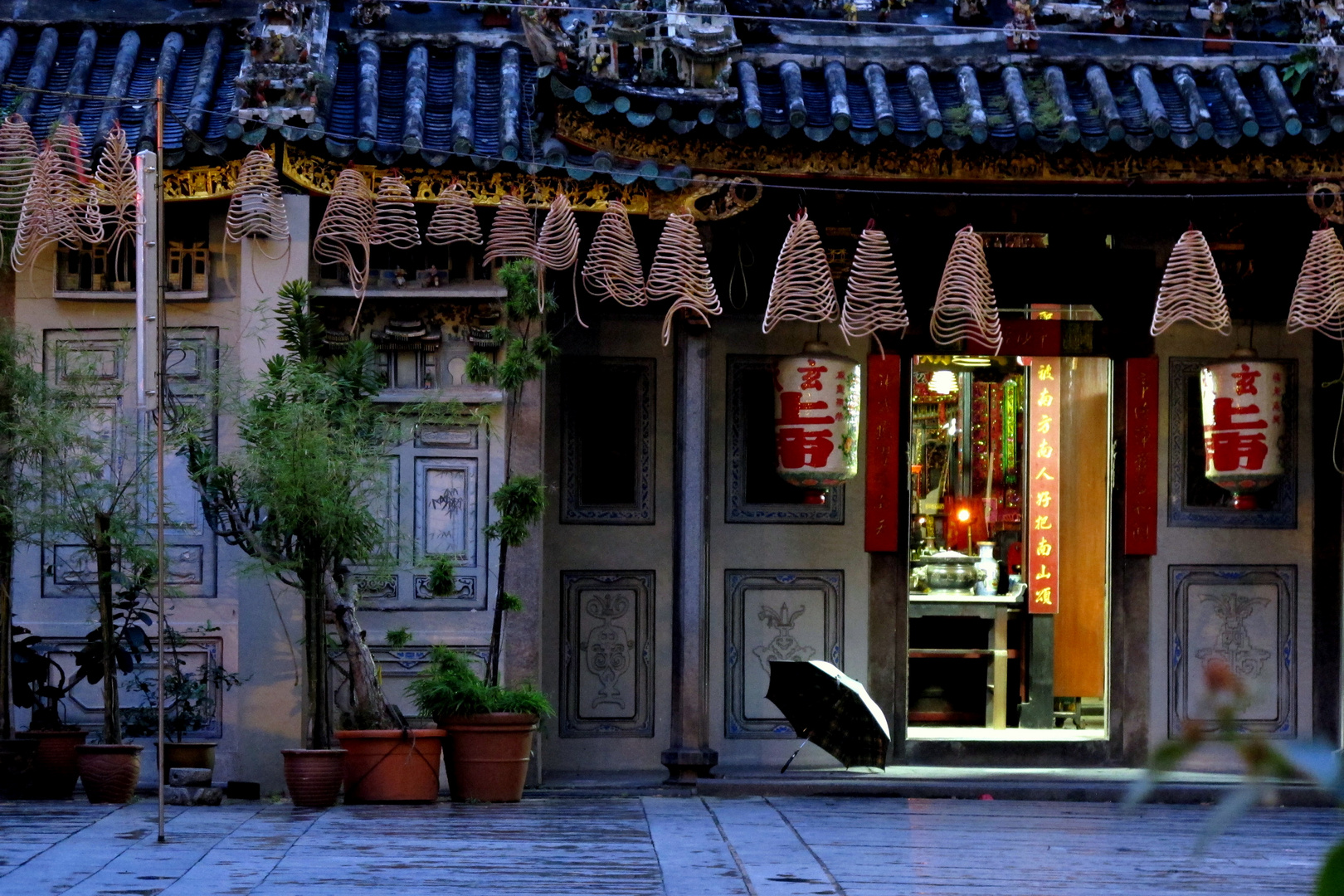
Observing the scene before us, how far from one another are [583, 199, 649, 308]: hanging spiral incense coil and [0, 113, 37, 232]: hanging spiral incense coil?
303 cm

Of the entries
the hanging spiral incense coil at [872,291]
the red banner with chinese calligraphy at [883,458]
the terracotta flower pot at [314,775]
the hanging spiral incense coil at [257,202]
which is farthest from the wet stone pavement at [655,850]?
the hanging spiral incense coil at [257,202]

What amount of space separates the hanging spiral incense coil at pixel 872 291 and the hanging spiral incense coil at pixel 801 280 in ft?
0.50

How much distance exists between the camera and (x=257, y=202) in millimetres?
9008

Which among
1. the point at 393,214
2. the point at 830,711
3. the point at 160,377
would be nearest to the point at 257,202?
the point at 393,214

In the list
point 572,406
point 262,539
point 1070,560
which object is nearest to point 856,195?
point 572,406

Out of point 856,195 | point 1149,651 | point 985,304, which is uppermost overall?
point 856,195

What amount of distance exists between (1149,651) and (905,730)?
164 centimetres

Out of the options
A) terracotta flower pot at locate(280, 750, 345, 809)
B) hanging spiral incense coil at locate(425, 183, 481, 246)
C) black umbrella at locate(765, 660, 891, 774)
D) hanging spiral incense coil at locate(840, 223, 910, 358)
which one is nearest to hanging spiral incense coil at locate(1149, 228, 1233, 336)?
hanging spiral incense coil at locate(840, 223, 910, 358)

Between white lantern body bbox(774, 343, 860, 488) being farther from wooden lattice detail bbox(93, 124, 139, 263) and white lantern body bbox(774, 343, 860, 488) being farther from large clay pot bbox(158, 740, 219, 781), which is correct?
wooden lattice detail bbox(93, 124, 139, 263)

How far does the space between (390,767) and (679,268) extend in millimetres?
3124

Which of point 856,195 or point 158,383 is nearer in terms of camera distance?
point 158,383

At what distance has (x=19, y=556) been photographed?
368 inches

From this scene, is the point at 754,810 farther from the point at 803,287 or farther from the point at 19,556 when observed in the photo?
the point at 19,556

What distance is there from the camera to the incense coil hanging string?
902cm
